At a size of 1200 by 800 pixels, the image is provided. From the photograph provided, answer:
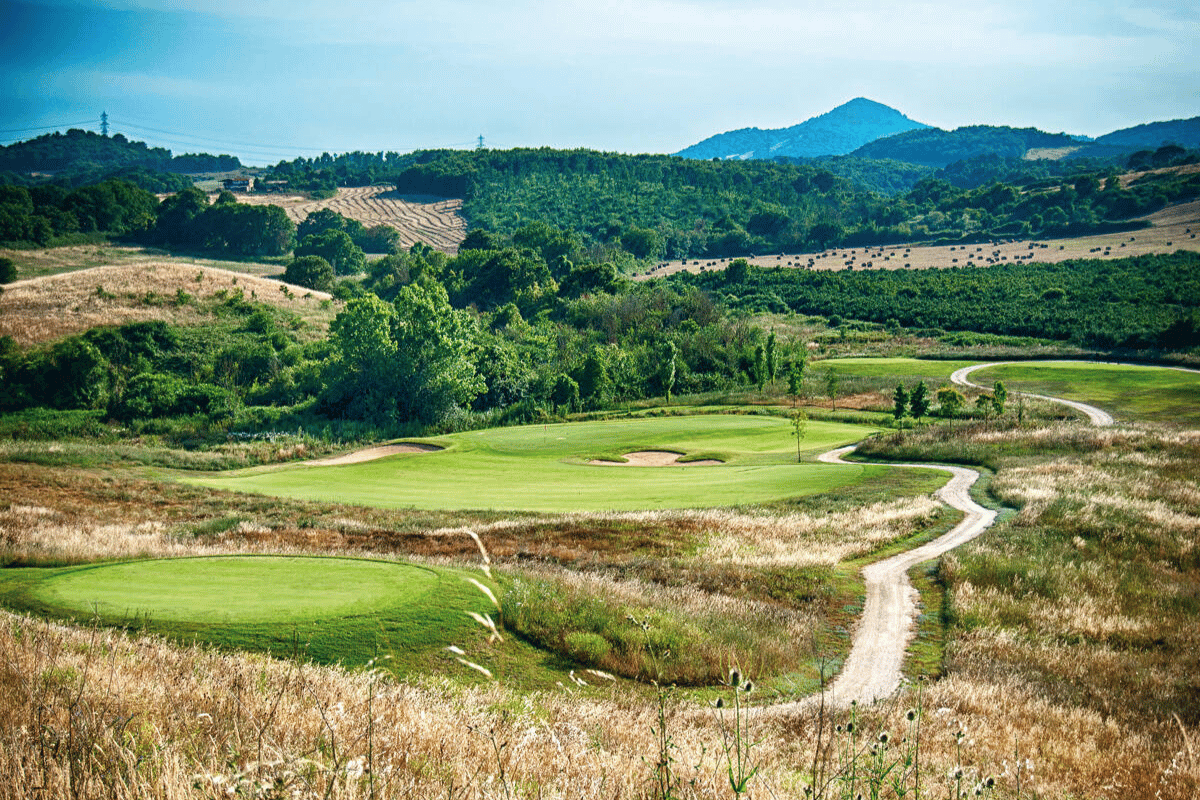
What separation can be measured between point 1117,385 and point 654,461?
44.6 m

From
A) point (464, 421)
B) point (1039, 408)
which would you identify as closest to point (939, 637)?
point (1039, 408)

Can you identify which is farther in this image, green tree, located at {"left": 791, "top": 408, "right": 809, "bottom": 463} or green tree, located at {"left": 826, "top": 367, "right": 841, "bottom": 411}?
green tree, located at {"left": 826, "top": 367, "right": 841, "bottom": 411}

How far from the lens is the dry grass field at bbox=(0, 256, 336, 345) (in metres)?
79.1

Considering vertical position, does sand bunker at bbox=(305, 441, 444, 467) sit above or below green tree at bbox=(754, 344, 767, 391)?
below

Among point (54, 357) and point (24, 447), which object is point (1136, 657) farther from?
point (54, 357)

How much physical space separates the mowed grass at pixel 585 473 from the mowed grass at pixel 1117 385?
20756mm

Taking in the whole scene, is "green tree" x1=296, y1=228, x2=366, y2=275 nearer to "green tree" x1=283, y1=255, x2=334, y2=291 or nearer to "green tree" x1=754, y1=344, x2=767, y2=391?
"green tree" x1=283, y1=255, x2=334, y2=291

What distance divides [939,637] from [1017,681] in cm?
347

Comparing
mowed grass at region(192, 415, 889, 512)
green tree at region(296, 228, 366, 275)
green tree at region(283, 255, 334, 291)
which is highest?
green tree at region(296, 228, 366, 275)

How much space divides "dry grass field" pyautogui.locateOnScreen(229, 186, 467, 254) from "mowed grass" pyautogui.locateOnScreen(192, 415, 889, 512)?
103 metres

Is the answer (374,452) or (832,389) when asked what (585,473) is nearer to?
(374,452)

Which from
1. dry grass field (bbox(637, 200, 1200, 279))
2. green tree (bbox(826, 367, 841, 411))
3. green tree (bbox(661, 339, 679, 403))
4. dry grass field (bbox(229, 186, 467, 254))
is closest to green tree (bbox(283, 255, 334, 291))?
dry grass field (bbox(229, 186, 467, 254))

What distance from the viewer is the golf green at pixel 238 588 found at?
9820mm

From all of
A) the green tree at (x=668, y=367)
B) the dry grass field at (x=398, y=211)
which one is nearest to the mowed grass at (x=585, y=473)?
the green tree at (x=668, y=367)
